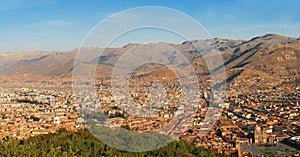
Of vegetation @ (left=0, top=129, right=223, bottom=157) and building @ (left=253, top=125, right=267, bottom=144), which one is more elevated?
vegetation @ (left=0, top=129, right=223, bottom=157)

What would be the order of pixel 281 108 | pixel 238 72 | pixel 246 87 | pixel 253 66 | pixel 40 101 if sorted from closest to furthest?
pixel 281 108 < pixel 40 101 < pixel 246 87 < pixel 238 72 < pixel 253 66

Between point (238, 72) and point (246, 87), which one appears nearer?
point (246, 87)

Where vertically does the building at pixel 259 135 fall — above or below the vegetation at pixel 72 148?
below

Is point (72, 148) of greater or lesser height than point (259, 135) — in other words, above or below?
above

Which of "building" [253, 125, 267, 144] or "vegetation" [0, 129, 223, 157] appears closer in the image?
"vegetation" [0, 129, 223, 157]

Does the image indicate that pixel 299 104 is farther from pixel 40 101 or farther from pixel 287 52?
pixel 287 52

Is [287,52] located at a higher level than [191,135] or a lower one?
higher

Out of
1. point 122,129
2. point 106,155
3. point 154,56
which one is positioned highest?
point 154,56

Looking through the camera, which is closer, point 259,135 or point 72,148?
point 72,148

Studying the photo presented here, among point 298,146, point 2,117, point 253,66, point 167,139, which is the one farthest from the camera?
point 253,66

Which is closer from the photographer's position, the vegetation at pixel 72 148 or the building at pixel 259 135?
the vegetation at pixel 72 148

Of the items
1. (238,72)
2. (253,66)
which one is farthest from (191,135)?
(253,66)
